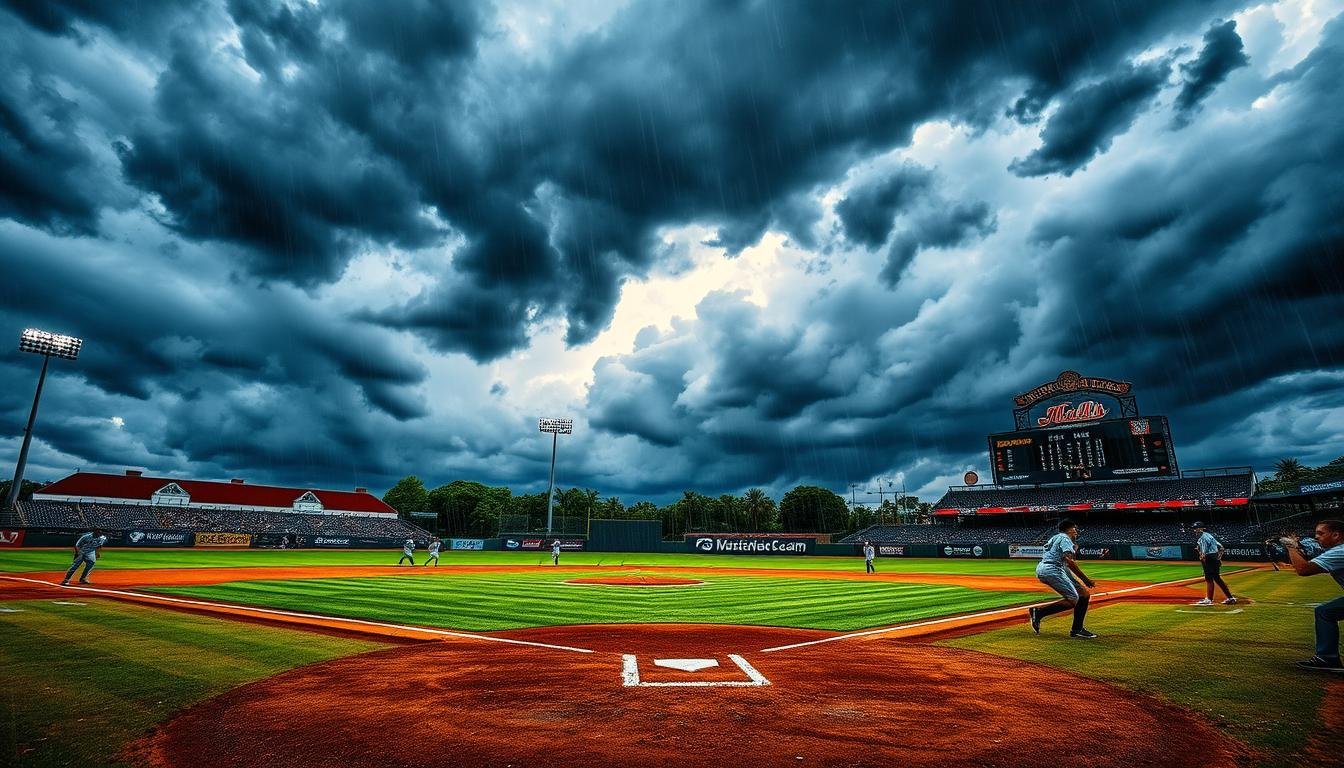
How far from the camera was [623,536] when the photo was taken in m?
63.5

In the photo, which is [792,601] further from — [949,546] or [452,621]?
[949,546]

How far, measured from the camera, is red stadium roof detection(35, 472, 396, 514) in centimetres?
6394

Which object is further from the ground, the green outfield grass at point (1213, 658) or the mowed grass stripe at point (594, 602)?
the green outfield grass at point (1213, 658)

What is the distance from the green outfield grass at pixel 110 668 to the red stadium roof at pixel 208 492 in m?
72.7

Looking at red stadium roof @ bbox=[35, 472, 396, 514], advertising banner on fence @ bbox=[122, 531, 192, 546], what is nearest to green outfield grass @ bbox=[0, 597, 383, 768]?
advertising banner on fence @ bbox=[122, 531, 192, 546]

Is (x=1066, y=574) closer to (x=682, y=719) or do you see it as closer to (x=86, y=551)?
(x=682, y=719)

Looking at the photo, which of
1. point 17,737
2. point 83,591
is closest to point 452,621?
point 17,737

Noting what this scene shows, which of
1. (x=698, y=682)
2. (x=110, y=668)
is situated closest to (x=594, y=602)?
(x=698, y=682)

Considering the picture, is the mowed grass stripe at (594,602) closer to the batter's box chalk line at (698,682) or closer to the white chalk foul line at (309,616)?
the white chalk foul line at (309,616)

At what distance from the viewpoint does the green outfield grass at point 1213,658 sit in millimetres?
5141

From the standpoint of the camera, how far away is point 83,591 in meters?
16.0

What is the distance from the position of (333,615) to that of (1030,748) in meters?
12.9

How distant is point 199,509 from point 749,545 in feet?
212

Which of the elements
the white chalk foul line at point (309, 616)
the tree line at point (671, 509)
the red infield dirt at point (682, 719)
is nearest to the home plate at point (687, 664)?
the red infield dirt at point (682, 719)
